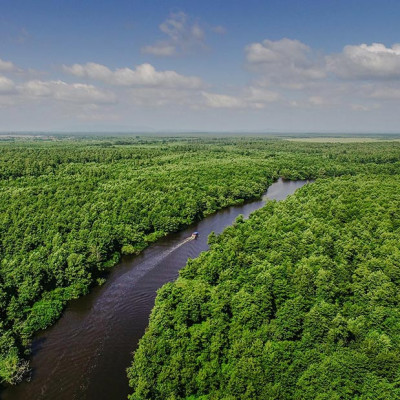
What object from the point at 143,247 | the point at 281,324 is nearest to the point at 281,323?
the point at 281,324

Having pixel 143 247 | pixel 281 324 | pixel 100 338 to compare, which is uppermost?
pixel 281 324

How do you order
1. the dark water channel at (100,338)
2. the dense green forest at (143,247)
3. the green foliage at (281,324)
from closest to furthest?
1. the green foliage at (281,324)
2. the dense green forest at (143,247)
3. the dark water channel at (100,338)

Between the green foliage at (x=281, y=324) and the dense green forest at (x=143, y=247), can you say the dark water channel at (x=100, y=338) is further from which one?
the green foliage at (x=281, y=324)

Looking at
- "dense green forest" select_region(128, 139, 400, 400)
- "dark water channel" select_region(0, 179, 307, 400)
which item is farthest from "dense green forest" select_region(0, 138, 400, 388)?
"dark water channel" select_region(0, 179, 307, 400)

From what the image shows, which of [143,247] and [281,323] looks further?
[143,247]

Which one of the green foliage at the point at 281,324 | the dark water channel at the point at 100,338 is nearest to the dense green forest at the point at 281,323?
the green foliage at the point at 281,324

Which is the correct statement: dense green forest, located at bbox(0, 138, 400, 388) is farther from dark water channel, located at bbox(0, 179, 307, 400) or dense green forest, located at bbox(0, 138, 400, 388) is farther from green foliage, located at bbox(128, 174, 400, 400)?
dark water channel, located at bbox(0, 179, 307, 400)

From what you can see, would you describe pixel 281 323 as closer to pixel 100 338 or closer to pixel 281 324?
pixel 281 324

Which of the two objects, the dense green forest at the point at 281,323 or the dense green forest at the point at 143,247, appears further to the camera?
the dense green forest at the point at 143,247
